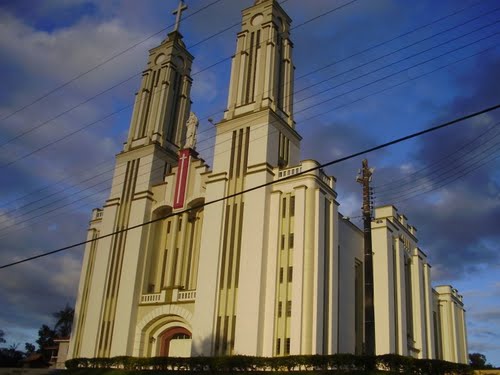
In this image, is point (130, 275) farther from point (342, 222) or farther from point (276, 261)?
point (342, 222)

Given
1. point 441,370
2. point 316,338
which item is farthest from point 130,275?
point 441,370

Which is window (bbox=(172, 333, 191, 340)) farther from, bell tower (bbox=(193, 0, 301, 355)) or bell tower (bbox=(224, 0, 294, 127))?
bell tower (bbox=(224, 0, 294, 127))

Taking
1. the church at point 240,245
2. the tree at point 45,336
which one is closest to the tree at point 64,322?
the tree at point 45,336

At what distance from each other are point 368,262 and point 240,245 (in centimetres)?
889

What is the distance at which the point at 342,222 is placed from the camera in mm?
37562

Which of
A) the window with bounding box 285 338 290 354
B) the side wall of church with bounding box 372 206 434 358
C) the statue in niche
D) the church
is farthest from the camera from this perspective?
the statue in niche

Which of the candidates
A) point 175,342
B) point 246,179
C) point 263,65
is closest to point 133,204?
point 246,179

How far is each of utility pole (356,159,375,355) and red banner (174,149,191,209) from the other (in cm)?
1359

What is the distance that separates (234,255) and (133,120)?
17580mm

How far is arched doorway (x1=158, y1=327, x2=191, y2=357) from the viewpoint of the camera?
1352 inches

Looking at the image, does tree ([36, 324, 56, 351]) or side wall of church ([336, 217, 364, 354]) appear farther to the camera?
tree ([36, 324, 56, 351])

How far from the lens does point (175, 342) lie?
3512 centimetres

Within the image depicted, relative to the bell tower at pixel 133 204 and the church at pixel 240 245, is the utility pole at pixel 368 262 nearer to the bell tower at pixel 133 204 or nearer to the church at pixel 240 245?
the church at pixel 240 245

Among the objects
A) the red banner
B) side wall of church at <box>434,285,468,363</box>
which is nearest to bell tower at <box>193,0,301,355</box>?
the red banner
